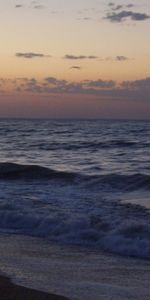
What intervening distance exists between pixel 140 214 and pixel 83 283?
4715 millimetres

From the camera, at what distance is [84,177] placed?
18.8m

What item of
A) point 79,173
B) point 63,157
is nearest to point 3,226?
point 79,173

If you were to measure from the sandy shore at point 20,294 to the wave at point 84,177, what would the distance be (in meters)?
10.2

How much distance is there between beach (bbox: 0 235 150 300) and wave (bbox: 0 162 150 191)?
7672 mm

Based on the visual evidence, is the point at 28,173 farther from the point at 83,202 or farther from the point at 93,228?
the point at 93,228

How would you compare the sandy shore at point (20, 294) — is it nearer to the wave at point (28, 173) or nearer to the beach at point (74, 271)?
the beach at point (74, 271)

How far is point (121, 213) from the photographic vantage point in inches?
449

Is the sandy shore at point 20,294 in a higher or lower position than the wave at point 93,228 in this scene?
higher

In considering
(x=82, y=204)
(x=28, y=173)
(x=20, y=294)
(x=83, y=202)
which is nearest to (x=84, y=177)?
(x=28, y=173)

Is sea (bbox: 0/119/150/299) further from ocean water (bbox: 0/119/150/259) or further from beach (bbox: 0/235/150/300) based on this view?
beach (bbox: 0/235/150/300)

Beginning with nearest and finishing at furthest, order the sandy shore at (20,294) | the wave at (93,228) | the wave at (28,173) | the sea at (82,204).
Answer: the sandy shore at (20,294), the wave at (93,228), the sea at (82,204), the wave at (28,173)

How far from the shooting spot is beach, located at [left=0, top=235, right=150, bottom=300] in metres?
6.35

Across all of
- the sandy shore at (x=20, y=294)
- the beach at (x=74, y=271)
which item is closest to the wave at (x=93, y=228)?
the beach at (x=74, y=271)

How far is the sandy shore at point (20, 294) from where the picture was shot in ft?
19.3
